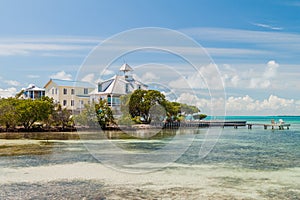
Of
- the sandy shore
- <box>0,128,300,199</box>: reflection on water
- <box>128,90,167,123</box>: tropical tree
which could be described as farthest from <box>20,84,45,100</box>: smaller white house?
the sandy shore

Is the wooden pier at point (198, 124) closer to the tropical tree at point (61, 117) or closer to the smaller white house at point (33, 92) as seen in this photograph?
the tropical tree at point (61, 117)

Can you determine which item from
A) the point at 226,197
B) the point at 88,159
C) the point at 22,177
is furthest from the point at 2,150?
the point at 226,197

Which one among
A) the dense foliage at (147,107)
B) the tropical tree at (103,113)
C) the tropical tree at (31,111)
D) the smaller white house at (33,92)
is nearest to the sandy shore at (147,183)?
the tropical tree at (31,111)

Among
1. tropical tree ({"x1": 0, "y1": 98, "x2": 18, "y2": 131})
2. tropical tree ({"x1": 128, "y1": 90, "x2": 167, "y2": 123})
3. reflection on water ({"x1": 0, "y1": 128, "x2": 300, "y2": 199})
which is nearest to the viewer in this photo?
reflection on water ({"x1": 0, "y1": 128, "x2": 300, "y2": 199})

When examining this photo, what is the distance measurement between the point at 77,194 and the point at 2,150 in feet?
41.1

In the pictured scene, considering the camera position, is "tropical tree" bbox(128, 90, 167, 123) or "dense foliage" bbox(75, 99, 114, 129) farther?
"tropical tree" bbox(128, 90, 167, 123)

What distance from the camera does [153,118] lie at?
49.5m

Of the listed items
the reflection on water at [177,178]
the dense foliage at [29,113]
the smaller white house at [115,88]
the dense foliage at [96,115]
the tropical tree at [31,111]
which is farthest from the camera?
the smaller white house at [115,88]

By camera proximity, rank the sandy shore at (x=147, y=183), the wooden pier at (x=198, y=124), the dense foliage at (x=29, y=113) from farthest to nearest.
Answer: the wooden pier at (x=198, y=124)
the dense foliage at (x=29, y=113)
the sandy shore at (x=147, y=183)

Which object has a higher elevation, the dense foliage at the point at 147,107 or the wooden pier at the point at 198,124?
the dense foliage at the point at 147,107

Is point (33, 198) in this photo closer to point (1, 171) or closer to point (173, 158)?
point (1, 171)

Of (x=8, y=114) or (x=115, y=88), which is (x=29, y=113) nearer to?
(x=8, y=114)

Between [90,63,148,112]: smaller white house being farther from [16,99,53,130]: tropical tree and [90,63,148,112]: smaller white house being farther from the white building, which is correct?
[16,99,53,130]: tropical tree

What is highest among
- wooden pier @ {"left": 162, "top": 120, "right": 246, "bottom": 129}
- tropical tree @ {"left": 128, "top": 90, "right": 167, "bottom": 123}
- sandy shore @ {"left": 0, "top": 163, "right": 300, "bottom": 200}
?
tropical tree @ {"left": 128, "top": 90, "right": 167, "bottom": 123}
